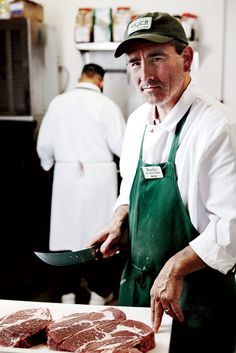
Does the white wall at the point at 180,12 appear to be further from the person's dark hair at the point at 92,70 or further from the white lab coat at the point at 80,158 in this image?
the white lab coat at the point at 80,158

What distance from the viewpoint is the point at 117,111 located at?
394 centimetres

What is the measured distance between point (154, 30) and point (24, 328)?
3.35 ft

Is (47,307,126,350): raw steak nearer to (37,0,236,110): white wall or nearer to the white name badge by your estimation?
the white name badge

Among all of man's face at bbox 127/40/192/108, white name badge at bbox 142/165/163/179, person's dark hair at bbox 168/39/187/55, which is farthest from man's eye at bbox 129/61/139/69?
white name badge at bbox 142/165/163/179

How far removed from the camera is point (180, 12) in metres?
4.79

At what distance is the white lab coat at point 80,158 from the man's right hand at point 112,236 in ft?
6.42

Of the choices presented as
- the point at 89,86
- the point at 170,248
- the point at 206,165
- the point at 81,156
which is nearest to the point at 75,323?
the point at 170,248

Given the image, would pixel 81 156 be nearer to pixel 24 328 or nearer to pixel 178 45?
pixel 178 45

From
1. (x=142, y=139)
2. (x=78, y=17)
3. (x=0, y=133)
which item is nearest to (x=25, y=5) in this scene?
(x=78, y=17)

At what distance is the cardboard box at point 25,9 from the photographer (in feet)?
14.5

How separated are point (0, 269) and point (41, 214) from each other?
0.59m

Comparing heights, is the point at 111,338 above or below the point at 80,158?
below

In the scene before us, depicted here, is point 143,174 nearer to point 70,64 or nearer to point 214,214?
point 214,214

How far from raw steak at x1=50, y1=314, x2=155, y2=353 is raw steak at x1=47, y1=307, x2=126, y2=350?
0.01 m
